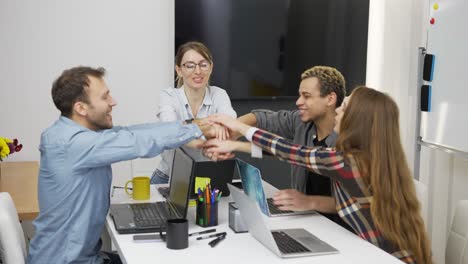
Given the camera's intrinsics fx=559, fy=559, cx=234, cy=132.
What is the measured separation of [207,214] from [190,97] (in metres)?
1.06

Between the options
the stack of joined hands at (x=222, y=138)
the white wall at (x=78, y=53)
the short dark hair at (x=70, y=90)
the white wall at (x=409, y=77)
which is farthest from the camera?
the white wall at (x=409, y=77)

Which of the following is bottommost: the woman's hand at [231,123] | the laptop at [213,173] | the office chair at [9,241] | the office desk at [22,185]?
the office desk at [22,185]

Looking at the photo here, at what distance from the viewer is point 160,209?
2287 millimetres

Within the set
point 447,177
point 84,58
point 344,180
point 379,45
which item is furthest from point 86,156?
point 379,45

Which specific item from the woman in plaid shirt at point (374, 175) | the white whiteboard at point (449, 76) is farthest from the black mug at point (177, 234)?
the white whiteboard at point (449, 76)

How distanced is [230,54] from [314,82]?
158 centimetres

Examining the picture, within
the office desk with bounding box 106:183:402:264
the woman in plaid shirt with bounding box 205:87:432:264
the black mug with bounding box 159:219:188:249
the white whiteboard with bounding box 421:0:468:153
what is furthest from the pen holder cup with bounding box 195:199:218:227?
the white whiteboard with bounding box 421:0:468:153

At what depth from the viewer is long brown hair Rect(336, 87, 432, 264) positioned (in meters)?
1.93

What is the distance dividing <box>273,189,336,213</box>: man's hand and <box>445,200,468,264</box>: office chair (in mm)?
482

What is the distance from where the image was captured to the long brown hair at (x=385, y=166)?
6.34 ft

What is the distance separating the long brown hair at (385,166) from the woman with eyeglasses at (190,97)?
3.41 ft

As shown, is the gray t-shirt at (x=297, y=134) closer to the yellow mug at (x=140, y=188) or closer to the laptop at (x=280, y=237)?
the laptop at (x=280, y=237)

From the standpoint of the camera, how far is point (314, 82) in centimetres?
272

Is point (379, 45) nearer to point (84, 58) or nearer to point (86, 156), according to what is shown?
point (84, 58)
